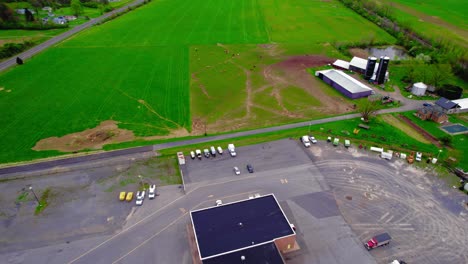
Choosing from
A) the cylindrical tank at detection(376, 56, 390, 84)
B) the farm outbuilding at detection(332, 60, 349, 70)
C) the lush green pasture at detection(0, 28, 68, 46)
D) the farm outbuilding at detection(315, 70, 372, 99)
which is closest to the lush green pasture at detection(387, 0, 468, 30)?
the farm outbuilding at detection(332, 60, 349, 70)

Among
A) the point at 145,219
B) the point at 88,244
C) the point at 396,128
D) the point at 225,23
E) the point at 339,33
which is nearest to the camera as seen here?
the point at 88,244

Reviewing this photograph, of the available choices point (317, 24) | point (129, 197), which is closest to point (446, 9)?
point (317, 24)

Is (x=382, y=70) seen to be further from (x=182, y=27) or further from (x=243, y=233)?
(x=182, y=27)

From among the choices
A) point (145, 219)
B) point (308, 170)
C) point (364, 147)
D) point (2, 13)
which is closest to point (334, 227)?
point (308, 170)

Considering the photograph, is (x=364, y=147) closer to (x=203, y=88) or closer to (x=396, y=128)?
(x=396, y=128)

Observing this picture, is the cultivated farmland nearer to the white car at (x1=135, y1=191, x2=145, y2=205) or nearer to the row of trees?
the row of trees

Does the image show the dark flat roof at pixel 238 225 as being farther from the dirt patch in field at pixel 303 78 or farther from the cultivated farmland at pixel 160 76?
the dirt patch in field at pixel 303 78

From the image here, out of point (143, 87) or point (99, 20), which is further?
point (99, 20)

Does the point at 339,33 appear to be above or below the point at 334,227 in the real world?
above

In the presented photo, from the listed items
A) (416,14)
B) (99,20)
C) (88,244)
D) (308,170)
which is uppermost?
(416,14)
